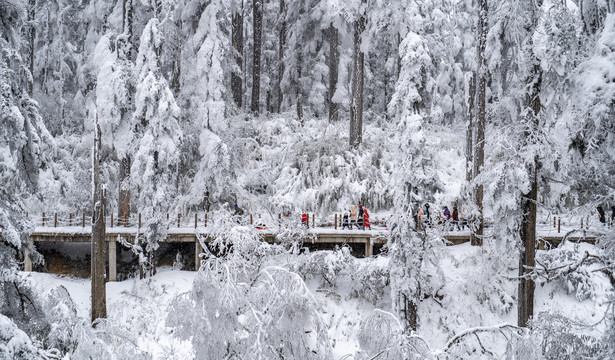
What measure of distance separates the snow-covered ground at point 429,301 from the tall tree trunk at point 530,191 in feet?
13.3

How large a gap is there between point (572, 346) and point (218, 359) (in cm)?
624

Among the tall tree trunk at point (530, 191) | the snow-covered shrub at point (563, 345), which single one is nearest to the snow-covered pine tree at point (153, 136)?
the tall tree trunk at point (530, 191)

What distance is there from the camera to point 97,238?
16.9 meters

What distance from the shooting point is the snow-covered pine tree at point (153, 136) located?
19.2 metres

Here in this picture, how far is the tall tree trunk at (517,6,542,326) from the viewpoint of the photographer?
12797 millimetres

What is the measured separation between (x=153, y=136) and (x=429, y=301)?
1351 centimetres

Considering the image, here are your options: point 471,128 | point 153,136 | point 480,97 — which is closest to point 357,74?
point 471,128

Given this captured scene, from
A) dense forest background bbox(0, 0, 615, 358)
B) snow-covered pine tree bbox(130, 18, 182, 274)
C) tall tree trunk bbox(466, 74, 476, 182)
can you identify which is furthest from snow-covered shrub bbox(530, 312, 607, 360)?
tall tree trunk bbox(466, 74, 476, 182)

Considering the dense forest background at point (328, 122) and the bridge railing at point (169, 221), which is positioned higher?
the dense forest background at point (328, 122)

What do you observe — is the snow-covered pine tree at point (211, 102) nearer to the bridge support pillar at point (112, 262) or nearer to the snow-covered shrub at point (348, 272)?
the bridge support pillar at point (112, 262)

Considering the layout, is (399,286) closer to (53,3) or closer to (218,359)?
(218,359)

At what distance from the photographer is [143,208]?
20453mm

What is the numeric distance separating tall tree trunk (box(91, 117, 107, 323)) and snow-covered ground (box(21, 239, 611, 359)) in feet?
3.41

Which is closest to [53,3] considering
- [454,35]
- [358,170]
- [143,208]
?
[143,208]
